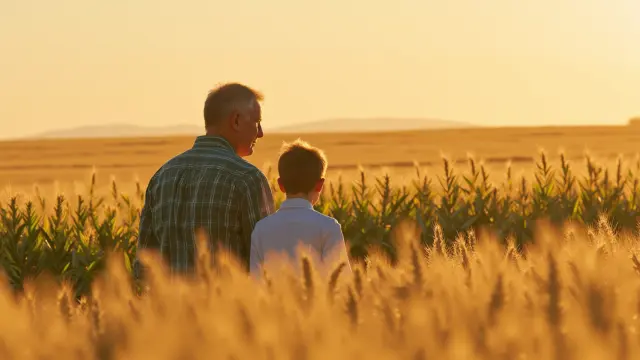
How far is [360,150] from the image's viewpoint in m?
39.6

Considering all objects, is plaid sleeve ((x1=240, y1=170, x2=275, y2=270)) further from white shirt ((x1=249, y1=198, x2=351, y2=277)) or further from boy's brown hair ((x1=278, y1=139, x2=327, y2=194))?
white shirt ((x1=249, y1=198, x2=351, y2=277))

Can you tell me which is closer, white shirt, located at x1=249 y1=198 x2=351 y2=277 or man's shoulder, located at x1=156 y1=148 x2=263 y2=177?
white shirt, located at x1=249 y1=198 x2=351 y2=277

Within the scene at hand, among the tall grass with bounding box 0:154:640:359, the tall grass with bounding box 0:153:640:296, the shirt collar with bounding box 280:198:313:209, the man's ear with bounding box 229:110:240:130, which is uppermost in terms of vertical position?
the man's ear with bounding box 229:110:240:130

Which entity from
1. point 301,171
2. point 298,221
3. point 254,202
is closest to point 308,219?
point 298,221

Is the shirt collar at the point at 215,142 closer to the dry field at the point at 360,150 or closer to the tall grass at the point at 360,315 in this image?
the tall grass at the point at 360,315

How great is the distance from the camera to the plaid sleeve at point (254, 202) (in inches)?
181

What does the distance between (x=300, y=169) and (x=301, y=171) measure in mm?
12

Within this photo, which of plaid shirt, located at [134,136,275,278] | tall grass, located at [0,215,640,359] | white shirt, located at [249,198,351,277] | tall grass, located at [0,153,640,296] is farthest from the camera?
tall grass, located at [0,153,640,296]

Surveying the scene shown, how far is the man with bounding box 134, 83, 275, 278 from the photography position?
4.59 metres

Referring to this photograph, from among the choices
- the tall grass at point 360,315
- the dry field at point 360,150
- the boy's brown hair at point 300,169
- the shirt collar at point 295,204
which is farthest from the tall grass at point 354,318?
the dry field at point 360,150

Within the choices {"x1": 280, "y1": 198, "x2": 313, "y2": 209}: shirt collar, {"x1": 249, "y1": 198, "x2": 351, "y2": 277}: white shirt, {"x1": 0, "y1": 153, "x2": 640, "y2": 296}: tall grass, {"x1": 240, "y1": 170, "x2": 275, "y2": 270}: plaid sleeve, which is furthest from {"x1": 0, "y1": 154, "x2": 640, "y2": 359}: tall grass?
{"x1": 0, "y1": 153, "x2": 640, "y2": 296}: tall grass

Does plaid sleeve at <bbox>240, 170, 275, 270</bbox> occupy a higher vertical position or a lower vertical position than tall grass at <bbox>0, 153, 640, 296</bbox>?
higher

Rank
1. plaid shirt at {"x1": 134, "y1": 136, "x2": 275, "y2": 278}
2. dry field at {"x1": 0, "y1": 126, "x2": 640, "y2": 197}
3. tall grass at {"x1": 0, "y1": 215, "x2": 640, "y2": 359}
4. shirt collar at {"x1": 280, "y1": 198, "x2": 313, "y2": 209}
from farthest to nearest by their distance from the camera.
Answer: dry field at {"x1": 0, "y1": 126, "x2": 640, "y2": 197}
plaid shirt at {"x1": 134, "y1": 136, "x2": 275, "y2": 278}
shirt collar at {"x1": 280, "y1": 198, "x2": 313, "y2": 209}
tall grass at {"x1": 0, "y1": 215, "x2": 640, "y2": 359}

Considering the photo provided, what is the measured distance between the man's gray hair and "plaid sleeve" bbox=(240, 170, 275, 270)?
0.31m
